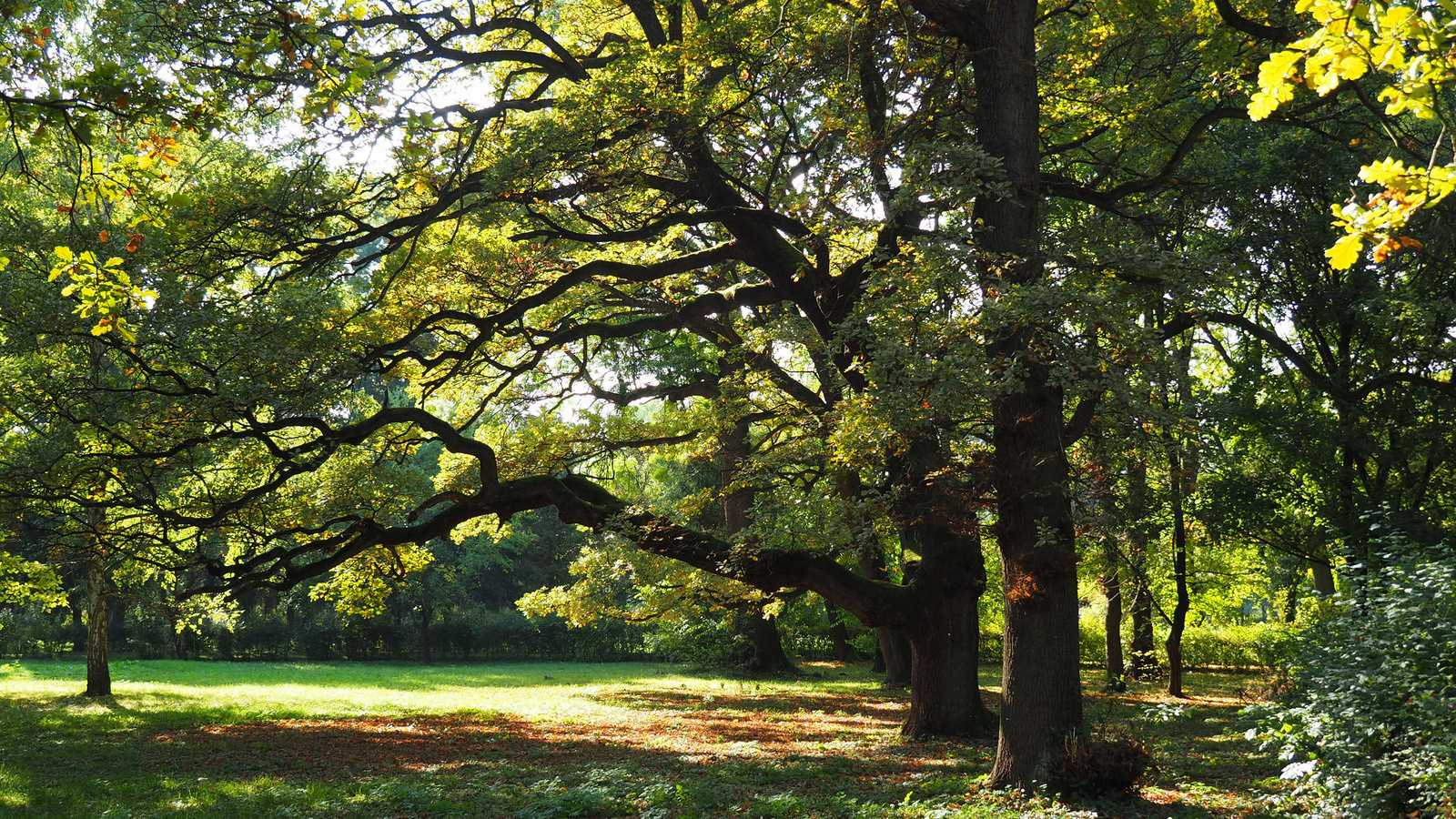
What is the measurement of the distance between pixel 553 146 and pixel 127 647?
32365 millimetres

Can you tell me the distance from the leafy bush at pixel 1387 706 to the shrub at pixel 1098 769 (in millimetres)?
955

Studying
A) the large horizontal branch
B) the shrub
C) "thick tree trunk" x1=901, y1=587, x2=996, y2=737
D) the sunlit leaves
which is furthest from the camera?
"thick tree trunk" x1=901, y1=587, x2=996, y2=737

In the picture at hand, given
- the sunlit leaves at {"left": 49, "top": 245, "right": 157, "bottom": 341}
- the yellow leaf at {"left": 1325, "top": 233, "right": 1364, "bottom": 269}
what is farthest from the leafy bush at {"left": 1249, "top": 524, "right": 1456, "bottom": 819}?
the sunlit leaves at {"left": 49, "top": 245, "right": 157, "bottom": 341}

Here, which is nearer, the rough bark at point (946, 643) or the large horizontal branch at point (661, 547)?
the large horizontal branch at point (661, 547)

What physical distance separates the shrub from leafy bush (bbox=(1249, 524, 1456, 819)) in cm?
96

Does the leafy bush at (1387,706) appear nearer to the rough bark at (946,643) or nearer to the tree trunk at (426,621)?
the rough bark at (946,643)

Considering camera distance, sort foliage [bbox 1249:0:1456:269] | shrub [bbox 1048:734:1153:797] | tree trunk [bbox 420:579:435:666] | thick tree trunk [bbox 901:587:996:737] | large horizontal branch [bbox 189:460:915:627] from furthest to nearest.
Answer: tree trunk [bbox 420:579:435:666], thick tree trunk [bbox 901:587:996:737], large horizontal branch [bbox 189:460:915:627], shrub [bbox 1048:734:1153:797], foliage [bbox 1249:0:1456:269]

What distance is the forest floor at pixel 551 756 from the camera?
7844 millimetres

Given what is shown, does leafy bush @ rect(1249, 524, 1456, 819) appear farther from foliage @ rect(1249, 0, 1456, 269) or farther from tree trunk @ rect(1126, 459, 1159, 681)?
foliage @ rect(1249, 0, 1456, 269)

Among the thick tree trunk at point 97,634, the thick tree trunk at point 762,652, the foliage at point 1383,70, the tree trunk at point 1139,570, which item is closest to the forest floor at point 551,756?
the thick tree trunk at point 97,634

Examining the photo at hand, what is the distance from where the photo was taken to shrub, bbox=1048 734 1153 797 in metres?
7.40

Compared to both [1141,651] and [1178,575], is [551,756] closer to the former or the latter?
[1178,575]

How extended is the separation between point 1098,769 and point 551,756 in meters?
6.67

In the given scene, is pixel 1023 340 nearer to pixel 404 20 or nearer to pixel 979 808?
pixel 979 808
